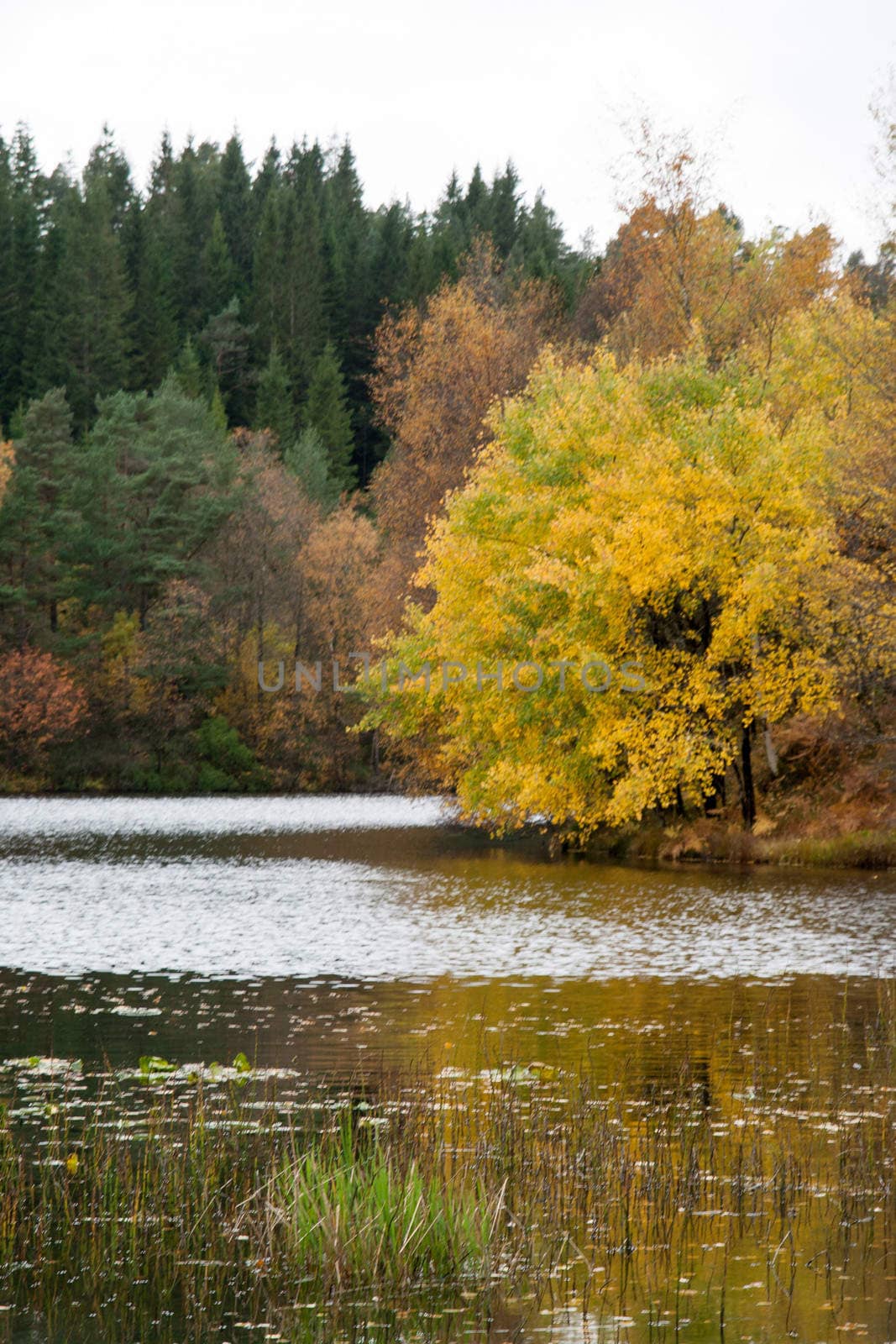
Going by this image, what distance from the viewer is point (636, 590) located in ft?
108

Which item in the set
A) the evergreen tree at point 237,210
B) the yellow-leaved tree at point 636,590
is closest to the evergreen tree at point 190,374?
the evergreen tree at point 237,210

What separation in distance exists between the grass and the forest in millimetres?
20369

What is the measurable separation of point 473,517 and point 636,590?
19.5ft

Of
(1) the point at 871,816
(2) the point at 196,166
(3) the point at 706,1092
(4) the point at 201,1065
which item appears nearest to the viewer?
(3) the point at 706,1092

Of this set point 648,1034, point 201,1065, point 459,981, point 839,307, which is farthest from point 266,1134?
point 839,307

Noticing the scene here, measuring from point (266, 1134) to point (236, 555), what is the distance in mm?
72200

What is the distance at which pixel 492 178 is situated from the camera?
122 metres

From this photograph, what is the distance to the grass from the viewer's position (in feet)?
25.1

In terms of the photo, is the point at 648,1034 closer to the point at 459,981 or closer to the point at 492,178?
the point at 459,981

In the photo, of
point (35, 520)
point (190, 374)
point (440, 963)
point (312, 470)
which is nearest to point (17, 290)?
point (190, 374)

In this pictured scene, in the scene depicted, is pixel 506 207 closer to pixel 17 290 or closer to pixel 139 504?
pixel 17 290

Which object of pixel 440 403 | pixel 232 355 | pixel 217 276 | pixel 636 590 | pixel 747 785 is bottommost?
pixel 747 785

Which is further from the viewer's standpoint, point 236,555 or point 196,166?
point 196,166

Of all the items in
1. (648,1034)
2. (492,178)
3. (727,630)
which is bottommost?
(648,1034)
